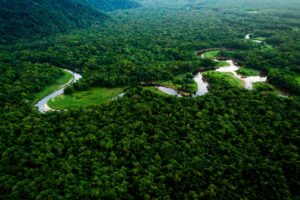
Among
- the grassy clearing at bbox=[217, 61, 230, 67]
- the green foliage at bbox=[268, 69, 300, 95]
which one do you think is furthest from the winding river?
the green foliage at bbox=[268, 69, 300, 95]

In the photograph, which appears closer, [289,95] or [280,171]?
[280,171]

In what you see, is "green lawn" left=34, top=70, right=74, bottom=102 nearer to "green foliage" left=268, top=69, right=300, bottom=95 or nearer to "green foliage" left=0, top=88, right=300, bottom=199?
"green foliage" left=0, top=88, right=300, bottom=199

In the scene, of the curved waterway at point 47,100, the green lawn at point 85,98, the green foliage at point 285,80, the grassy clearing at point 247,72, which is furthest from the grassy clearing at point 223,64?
the curved waterway at point 47,100

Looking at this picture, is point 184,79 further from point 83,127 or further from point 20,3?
point 20,3

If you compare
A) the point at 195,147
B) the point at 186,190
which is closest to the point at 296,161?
the point at 195,147

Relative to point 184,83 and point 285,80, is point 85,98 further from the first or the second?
point 285,80

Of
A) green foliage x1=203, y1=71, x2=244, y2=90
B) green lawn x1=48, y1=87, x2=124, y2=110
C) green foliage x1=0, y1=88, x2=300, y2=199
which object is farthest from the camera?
green foliage x1=203, y1=71, x2=244, y2=90
